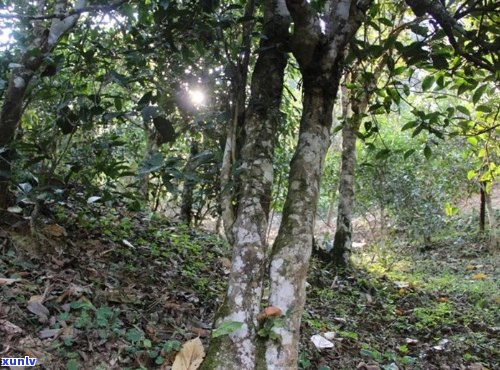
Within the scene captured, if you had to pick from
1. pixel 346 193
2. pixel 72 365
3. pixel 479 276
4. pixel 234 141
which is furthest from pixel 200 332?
pixel 479 276

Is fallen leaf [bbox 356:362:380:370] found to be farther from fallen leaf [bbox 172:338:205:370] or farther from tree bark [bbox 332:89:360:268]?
tree bark [bbox 332:89:360:268]

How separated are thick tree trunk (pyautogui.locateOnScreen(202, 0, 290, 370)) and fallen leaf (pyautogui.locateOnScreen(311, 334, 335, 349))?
1.13 meters

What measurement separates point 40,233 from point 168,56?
160 cm

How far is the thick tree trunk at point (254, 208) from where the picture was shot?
2000 millimetres

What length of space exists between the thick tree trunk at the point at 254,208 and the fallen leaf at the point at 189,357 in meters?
0.14

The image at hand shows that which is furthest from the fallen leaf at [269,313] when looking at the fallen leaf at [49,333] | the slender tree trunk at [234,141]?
the fallen leaf at [49,333]

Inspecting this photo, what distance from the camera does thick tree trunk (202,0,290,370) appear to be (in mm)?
2000

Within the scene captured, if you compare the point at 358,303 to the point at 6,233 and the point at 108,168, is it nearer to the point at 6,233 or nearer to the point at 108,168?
the point at 108,168

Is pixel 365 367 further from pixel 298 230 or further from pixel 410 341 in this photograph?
pixel 298 230

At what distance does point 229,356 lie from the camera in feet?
6.48

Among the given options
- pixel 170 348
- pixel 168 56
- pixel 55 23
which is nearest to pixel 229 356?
pixel 170 348

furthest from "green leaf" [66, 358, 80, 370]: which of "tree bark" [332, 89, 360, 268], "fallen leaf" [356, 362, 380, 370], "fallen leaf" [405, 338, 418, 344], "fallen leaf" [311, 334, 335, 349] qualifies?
"tree bark" [332, 89, 360, 268]

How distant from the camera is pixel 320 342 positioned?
3.12m

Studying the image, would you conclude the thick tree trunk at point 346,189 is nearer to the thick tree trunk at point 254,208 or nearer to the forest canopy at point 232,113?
the forest canopy at point 232,113
